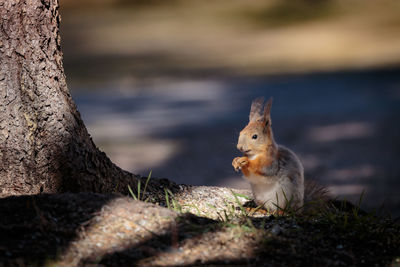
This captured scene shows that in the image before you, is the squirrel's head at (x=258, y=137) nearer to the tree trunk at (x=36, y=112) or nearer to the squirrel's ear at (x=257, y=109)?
the squirrel's ear at (x=257, y=109)

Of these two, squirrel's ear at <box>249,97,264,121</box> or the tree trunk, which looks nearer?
the tree trunk

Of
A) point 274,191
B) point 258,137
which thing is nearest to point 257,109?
point 258,137

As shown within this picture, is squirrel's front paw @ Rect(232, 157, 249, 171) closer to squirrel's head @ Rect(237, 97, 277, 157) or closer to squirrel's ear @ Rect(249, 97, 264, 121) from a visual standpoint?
squirrel's head @ Rect(237, 97, 277, 157)

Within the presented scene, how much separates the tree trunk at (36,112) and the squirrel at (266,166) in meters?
0.98

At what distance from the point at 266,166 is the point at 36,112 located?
1429mm

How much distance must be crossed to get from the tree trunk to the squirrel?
0.98m

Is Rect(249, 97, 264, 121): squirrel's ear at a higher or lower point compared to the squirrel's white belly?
higher

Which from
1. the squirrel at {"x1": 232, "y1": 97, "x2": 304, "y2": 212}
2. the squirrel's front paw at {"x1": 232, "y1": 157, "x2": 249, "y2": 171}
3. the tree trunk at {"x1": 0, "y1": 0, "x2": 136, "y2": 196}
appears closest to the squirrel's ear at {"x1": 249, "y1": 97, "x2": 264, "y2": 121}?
the squirrel at {"x1": 232, "y1": 97, "x2": 304, "y2": 212}

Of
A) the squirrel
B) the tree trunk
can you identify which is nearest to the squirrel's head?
the squirrel

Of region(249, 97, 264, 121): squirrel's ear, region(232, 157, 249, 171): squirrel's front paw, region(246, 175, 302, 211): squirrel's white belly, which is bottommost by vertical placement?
region(246, 175, 302, 211): squirrel's white belly

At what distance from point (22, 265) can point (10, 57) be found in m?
1.32

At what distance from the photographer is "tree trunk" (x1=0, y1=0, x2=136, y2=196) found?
2979mm

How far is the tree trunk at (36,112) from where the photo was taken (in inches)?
117

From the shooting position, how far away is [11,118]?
2996 millimetres
